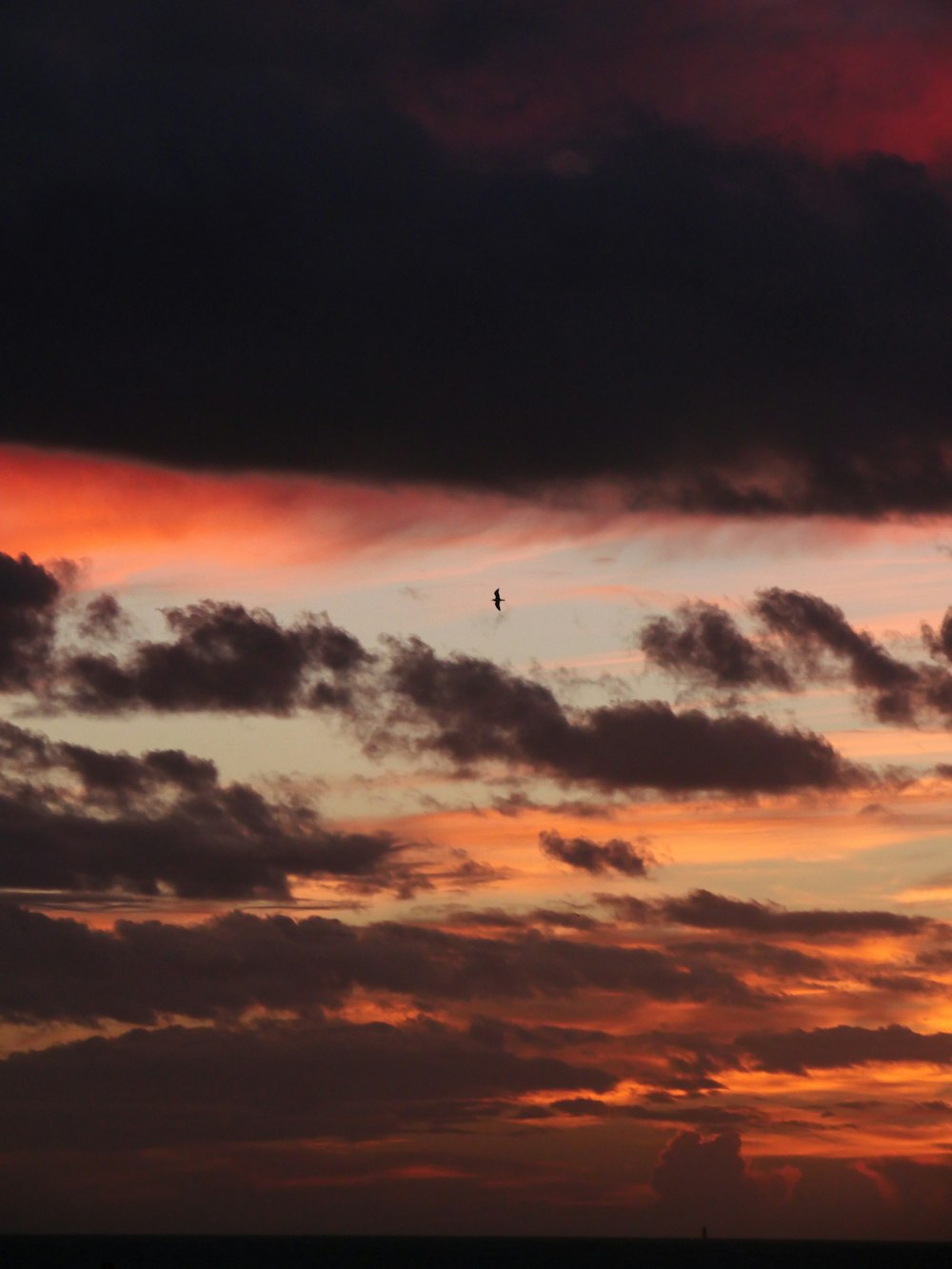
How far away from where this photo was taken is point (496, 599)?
19412cm

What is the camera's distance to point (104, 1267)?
195m

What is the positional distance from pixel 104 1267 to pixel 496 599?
273ft

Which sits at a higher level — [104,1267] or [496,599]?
[496,599]
